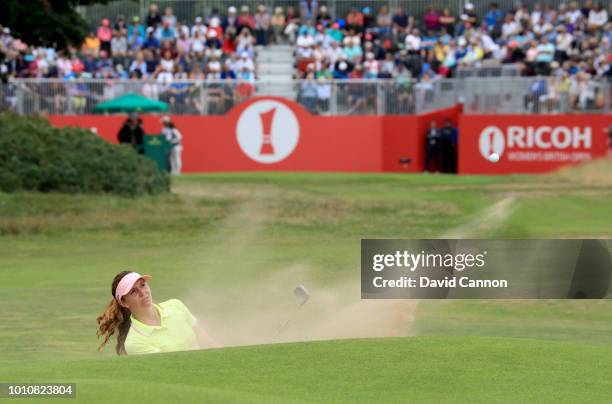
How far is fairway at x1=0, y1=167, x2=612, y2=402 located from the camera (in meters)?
8.59

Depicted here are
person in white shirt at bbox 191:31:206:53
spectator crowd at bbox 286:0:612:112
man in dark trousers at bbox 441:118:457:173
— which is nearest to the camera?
man in dark trousers at bbox 441:118:457:173

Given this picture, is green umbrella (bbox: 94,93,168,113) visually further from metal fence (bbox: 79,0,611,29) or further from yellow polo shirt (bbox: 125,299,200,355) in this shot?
yellow polo shirt (bbox: 125,299,200,355)

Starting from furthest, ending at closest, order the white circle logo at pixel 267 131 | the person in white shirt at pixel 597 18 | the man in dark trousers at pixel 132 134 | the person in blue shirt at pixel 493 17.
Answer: the person in blue shirt at pixel 493 17
the person in white shirt at pixel 597 18
the white circle logo at pixel 267 131
the man in dark trousers at pixel 132 134

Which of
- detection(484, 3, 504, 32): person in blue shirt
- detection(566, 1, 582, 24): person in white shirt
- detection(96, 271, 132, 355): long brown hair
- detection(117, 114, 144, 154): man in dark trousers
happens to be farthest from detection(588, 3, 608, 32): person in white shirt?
detection(96, 271, 132, 355): long brown hair

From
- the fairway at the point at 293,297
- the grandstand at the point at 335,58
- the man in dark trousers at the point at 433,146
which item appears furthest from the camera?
the man in dark trousers at the point at 433,146

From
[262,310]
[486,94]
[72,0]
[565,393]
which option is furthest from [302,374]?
[486,94]

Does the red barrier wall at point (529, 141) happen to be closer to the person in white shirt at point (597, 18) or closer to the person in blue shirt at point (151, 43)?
the person in white shirt at point (597, 18)

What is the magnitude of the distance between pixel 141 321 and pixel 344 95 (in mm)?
31332

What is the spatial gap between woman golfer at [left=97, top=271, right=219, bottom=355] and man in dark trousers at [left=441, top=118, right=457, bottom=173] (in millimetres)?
30677

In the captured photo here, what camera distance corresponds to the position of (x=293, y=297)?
16.5 m

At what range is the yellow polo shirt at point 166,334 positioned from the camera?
32.6ft

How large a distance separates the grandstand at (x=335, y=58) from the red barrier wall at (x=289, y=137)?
Result: 403 millimetres

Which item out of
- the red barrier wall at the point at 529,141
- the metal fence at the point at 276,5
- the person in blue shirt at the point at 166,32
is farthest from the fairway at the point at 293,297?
the metal fence at the point at 276,5

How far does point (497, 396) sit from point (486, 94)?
106 ft
